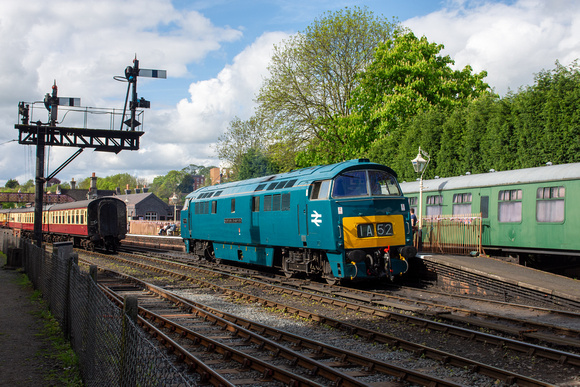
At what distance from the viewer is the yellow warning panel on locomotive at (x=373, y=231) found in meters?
13.0

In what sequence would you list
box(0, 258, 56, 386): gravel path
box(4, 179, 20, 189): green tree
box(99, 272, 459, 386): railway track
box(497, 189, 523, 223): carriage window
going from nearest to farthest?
box(99, 272, 459, 386): railway track → box(0, 258, 56, 386): gravel path → box(497, 189, 523, 223): carriage window → box(4, 179, 20, 189): green tree

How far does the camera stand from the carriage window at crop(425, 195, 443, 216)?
20.0 m

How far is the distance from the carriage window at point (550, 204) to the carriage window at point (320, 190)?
23.0ft

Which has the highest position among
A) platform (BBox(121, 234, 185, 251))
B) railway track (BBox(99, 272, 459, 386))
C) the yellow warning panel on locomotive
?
the yellow warning panel on locomotive

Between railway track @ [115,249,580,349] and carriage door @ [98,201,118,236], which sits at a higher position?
carriage door @ [98,201,118,236]

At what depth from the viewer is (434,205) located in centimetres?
2042

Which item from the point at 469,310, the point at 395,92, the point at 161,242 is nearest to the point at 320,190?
the point at 469,310

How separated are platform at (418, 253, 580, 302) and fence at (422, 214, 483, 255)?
6.48 ft

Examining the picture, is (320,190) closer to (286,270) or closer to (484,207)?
(286,270)

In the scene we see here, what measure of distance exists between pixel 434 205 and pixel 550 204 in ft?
18.3

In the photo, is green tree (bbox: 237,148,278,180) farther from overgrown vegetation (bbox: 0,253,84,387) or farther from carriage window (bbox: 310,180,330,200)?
overgrown vegetation (bbox: 0,253,84,387)

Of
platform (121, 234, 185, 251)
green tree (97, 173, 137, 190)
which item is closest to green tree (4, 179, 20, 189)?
green tree (97, 173, 137, 190)

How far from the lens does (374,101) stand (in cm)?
3162

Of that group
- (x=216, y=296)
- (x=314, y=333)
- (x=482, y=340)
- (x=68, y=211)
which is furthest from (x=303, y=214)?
(x=68, y=211)
